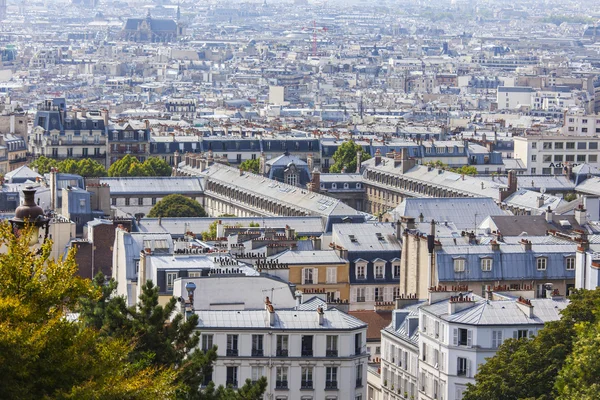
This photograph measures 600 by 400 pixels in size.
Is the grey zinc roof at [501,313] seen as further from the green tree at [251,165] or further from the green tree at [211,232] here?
the green tree at [251,165]

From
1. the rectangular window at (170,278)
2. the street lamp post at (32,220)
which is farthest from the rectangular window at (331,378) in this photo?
the street lamp post at (32,220)

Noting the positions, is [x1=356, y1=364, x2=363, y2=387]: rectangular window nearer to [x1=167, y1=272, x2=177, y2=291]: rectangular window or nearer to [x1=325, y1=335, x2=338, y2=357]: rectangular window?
[x1=325, y1=335, x2=338, y2=357]: rectangular window

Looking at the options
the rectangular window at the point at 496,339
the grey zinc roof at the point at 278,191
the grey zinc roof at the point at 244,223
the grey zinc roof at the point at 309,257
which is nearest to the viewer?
the rectangular window at the point at 496,339

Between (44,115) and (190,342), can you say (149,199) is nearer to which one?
(44,115)

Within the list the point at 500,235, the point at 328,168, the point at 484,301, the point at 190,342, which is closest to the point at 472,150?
the point at 328,168

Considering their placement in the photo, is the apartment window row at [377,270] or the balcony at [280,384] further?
the apartment window row at [377,270]

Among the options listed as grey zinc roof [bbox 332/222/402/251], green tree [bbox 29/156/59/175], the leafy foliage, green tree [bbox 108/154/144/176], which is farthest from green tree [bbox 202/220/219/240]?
green tree [bbox 108/154/144/176]
